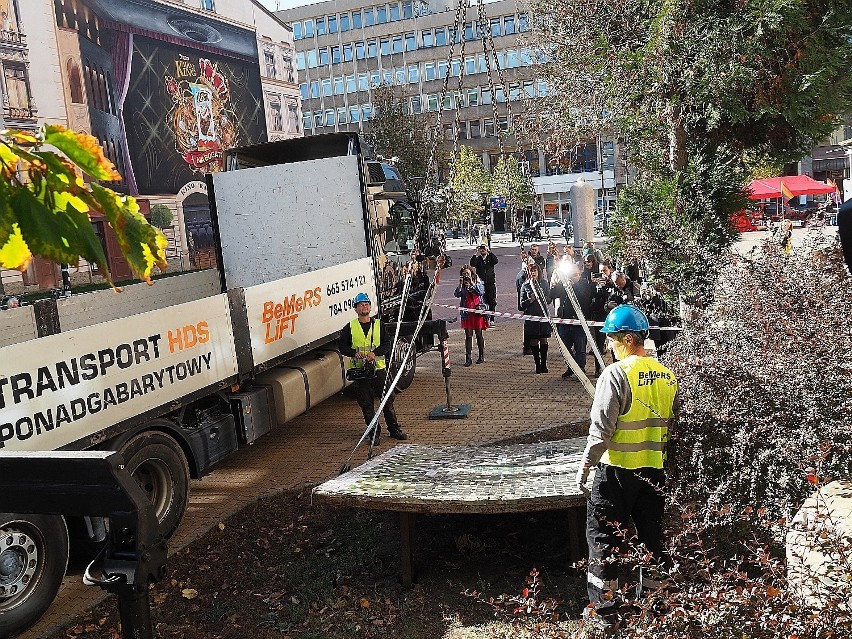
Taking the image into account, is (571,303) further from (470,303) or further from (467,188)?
(467,188)

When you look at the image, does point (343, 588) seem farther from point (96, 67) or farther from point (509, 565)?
point (96, 67)

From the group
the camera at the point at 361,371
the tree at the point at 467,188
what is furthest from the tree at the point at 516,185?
the tree at the point at 467,188

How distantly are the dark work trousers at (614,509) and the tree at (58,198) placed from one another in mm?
3627

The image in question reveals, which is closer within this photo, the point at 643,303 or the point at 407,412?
the point at 643,303

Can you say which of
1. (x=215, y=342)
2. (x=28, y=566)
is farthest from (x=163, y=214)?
(x=28, y=566)

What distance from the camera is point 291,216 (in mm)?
11867

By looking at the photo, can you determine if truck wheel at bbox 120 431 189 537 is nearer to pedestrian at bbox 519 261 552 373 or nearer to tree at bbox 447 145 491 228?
pedestrian at bbox 519 261 552 373

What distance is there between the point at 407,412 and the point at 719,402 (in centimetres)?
652

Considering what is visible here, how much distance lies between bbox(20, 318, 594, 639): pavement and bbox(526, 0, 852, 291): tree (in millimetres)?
2600

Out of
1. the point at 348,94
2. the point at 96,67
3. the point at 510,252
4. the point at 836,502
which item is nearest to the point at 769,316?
the point at 836,502

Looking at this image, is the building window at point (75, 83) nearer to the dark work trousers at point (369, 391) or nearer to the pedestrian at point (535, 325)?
the pedestrian at point (535, 325)

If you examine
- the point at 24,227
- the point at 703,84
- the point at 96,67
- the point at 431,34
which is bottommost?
the point at 24,227

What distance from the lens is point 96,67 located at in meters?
29.5

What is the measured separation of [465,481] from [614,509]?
1.49m
